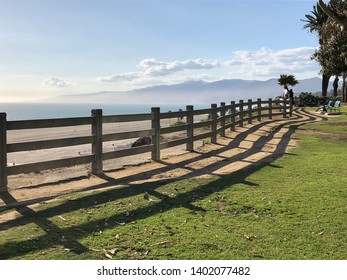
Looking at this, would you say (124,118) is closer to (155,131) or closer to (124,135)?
(124,135)

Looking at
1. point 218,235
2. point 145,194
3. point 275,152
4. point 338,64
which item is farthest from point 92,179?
point 338,64

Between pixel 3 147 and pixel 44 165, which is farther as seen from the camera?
pixel 44 165

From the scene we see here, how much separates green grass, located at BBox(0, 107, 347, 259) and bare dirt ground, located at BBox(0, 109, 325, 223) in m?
0.52

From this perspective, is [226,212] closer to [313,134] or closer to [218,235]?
[218,235]

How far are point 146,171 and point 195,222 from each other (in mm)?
3711

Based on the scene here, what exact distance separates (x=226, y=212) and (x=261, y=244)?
1.22m

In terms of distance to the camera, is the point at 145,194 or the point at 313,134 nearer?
the point at 145,194

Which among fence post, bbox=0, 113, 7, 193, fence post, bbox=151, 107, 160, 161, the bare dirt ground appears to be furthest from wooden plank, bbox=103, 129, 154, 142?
fence post, bbox=0, 113, 7, 193

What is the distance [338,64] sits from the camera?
3294cm

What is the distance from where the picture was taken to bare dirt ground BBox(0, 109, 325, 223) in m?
6.75

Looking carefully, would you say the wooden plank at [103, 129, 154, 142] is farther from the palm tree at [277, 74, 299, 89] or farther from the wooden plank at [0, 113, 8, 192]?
the palm tree at [277, 74, 299, 89]

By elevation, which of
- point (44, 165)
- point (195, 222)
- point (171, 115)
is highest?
point (171, 115)

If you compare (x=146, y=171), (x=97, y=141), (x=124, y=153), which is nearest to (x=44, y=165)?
(x=97, y=141)

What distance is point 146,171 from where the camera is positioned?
28.7ft
